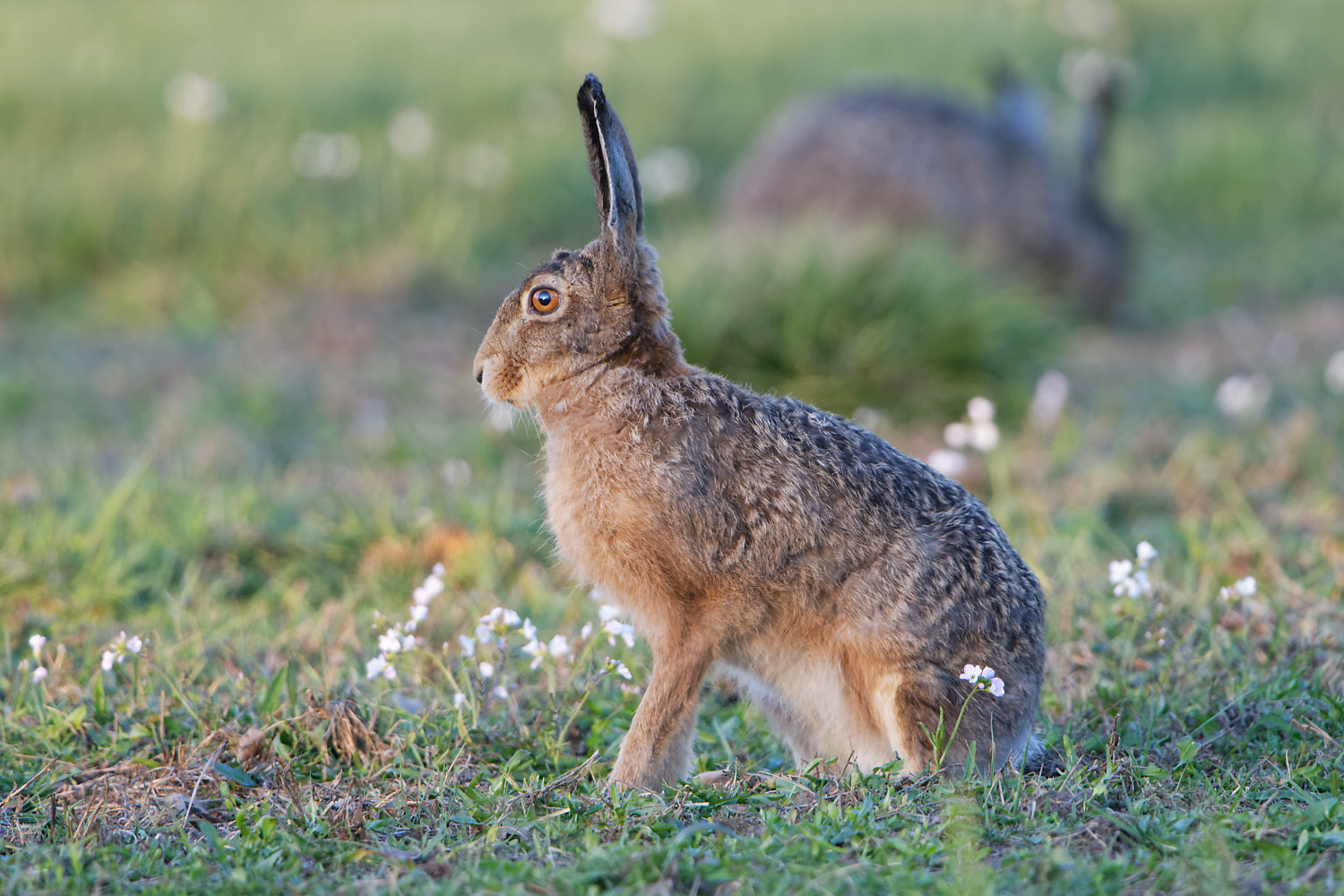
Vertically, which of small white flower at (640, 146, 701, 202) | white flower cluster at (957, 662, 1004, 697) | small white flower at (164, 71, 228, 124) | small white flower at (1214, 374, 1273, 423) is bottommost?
white flower cluster at (957, 662, 1004, 697)

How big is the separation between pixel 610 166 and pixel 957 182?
7.02m

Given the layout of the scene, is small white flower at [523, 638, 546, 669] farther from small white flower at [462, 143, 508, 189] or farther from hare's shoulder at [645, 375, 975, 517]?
small white flower at [462, 143, 508, 189]

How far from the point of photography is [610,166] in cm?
342

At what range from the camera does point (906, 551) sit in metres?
3.39

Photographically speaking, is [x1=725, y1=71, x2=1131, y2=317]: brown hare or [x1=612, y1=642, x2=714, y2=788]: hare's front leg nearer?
[x1=612, y1=642, x2=714, y2=788]: hare's front leg

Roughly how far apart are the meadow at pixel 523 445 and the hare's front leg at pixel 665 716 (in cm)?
14

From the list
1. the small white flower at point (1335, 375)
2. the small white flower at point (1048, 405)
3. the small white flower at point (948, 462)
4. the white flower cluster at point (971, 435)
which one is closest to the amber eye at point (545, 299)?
the white flower cluster at point (971, 435)

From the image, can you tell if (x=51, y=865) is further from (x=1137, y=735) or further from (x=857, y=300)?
(x=857, y=300)

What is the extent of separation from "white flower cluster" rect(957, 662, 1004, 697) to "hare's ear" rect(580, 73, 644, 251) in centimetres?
135

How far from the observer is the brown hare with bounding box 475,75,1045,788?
3.31 meters

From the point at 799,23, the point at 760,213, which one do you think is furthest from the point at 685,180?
the point at 799,23

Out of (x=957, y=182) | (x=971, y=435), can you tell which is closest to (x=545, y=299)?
(x=971, y=435)

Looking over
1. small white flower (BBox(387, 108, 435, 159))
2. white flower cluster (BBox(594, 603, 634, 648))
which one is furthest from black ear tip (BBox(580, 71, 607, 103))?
small white flower (BBox(387, 108, 435, 159))

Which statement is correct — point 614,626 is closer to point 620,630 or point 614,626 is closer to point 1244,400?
point 620,630
